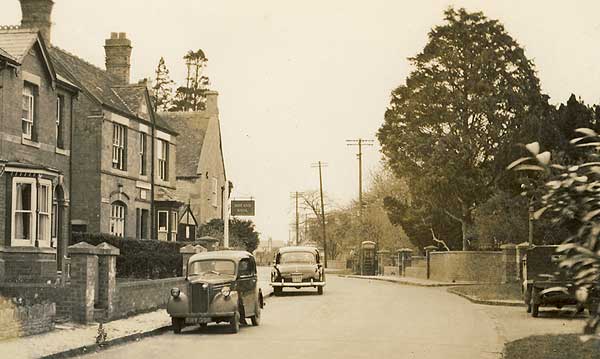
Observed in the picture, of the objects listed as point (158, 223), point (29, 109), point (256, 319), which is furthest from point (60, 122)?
point (256, 319)

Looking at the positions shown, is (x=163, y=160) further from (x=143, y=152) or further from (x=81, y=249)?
(x=81, y=249)

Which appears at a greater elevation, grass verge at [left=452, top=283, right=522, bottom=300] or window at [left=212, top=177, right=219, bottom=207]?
window at [left=212, top=177, right=219, bottom=207]

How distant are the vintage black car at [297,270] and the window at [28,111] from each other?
32.9ft

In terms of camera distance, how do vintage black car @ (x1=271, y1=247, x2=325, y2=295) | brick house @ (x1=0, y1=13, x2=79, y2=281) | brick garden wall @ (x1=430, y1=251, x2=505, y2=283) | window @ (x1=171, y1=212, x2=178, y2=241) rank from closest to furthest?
brick house @ (x1=0, y1=13, x2=79, y2=281), vintage black car @ (x1=271, y1=247, x2=325, y2=295), brick garden wall @ (x1=430, y1=251, x2=505, y2=283), window @ (x1=171, y1=212, x2=178, y2=241)

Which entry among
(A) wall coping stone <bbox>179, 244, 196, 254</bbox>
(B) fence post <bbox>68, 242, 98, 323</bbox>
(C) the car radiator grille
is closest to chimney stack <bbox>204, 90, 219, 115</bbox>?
(A) wall coping stone <bbox>179, 244, 196, 254</bbox>

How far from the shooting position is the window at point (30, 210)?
85.0 feet

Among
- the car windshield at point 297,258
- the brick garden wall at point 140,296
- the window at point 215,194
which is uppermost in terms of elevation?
the window at point 215,194

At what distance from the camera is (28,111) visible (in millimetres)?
28094

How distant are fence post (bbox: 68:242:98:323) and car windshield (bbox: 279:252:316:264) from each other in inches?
583

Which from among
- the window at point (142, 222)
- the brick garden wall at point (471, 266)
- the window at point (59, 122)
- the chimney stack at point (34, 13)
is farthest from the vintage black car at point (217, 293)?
the brick garden wall at point (471, 266)

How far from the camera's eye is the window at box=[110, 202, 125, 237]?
117 feet

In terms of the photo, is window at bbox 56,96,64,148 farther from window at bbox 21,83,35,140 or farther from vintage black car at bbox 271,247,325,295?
vintage black car at bbox 271,247,325,295

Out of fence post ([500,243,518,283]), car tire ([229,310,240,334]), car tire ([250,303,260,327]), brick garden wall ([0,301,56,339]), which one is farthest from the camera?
fence post ([500,243,518,283])

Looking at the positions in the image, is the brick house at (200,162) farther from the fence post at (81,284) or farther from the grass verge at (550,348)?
the grass verge at (550,348)
